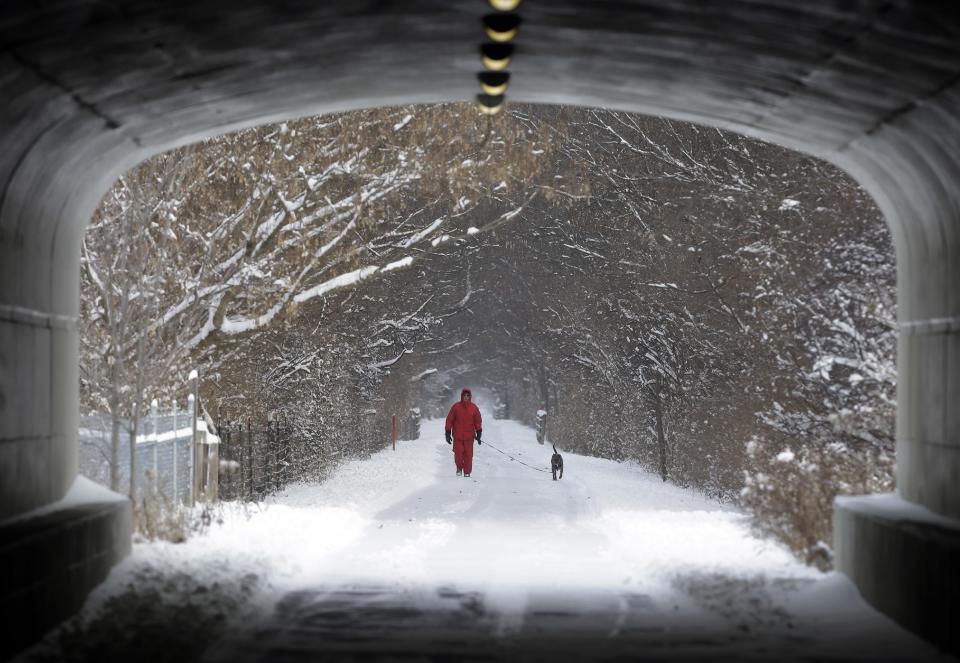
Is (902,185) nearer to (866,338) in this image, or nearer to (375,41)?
(375,41)

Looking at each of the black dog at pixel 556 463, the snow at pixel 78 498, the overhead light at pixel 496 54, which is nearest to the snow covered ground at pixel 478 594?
the snow at pixel 78 498

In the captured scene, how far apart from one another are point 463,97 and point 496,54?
103 inches

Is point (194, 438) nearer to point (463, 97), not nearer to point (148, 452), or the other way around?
point (148, 452)

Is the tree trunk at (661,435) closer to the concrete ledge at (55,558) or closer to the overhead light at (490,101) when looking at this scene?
the overhead light at (490,101)

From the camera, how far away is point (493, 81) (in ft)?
38.6

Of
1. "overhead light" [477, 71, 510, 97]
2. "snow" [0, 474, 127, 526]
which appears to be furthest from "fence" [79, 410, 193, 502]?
"overhead light" [477, 71, 510, 97]

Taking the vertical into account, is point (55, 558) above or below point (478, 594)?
above

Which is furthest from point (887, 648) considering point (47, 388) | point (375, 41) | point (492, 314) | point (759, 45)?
point (492, 314)

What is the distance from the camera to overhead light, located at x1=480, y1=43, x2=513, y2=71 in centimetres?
1023

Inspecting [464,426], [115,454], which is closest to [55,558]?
[115,454]

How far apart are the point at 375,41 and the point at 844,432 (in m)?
11.0

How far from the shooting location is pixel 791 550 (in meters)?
13.9

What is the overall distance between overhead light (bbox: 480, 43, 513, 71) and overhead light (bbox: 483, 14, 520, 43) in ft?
2.09

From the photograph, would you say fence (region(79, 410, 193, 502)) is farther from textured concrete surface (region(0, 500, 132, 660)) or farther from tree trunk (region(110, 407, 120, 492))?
textured concrete surface (region(0, 500, 132, 660))
